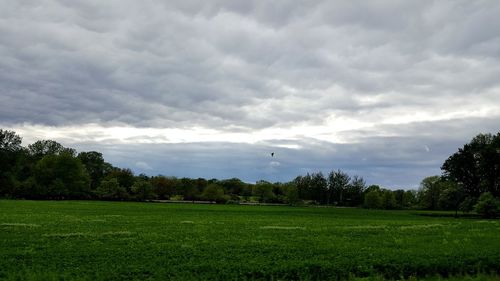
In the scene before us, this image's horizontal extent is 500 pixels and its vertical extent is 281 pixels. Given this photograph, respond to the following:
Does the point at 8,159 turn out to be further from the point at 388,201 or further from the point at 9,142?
the point at 388,201

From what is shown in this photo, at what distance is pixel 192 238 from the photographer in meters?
33.0

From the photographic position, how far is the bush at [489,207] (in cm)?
10056

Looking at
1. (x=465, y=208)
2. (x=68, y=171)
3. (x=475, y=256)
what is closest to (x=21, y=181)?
(x=68, y=171)

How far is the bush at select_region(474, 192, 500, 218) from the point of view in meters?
101

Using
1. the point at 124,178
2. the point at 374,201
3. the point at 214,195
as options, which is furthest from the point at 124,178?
the point at 374,201

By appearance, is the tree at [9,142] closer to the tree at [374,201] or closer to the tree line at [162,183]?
the tree line at [162,183]

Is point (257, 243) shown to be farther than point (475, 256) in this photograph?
Yes

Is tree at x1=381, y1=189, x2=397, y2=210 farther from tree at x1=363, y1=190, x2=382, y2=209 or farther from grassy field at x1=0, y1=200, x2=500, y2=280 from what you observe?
grassy field at x1=0, y1=200, x2=500, y2=280

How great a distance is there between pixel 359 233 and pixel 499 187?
9465 centimetres

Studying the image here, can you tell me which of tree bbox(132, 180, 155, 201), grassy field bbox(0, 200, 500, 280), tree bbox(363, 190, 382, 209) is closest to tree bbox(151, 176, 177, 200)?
tree bbox(132, 180, 155, 201)

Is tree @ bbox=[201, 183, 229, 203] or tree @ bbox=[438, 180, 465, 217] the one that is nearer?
tree @ bbox=[438, 180, 465, 217]

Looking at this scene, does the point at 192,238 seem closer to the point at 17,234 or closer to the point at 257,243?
the point at 257,243

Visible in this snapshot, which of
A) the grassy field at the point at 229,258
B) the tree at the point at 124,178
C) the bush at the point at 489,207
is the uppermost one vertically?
the tree at the point at 124,178

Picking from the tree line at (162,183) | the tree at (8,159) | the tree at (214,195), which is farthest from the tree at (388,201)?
the tree at (8,159)
